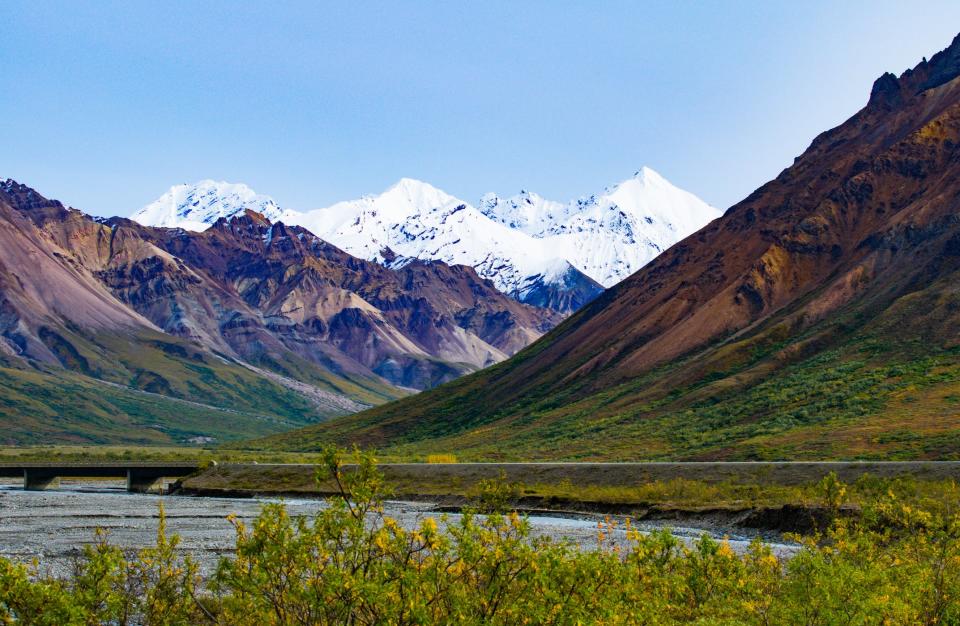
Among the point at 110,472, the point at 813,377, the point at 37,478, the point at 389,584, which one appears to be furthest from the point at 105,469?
the point at 389,584

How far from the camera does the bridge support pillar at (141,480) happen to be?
440ft

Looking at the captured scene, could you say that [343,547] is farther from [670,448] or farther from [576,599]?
[670,448]

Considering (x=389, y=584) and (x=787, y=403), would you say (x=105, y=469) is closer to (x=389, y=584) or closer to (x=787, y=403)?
(x=787, y=403)

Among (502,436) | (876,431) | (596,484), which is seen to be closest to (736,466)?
(596,484)

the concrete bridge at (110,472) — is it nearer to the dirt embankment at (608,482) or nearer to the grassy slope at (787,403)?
the dirt embankment at (608,482)

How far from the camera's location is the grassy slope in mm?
116062

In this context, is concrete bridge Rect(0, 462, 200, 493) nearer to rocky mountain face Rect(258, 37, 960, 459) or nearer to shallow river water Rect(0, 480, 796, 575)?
shallow river water Rect(0, 480, 796, 575)

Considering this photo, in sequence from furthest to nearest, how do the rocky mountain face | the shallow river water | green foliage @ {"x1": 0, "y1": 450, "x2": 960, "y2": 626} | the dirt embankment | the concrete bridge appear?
the concrete bridge
the rocky mountain face
the dirt embankment
the shallow river water
green foliage @ {"x1": 0, "y1": 450, "x2": 960, "y2": 626}

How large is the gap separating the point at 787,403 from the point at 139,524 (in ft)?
307

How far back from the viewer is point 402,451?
192250mm

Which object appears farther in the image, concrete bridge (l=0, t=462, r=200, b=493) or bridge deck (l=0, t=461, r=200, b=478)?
concrete bridge (l=0, t=462, r=200, b=493)

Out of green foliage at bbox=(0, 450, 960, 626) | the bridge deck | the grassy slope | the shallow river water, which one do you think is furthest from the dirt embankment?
green foliage at bbox=(0, 450, 960, 626)

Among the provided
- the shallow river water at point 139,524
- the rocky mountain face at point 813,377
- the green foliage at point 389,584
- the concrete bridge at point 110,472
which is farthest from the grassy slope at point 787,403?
the green foliage at point 389,584

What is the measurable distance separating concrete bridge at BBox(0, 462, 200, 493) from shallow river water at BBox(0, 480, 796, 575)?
1160cm
